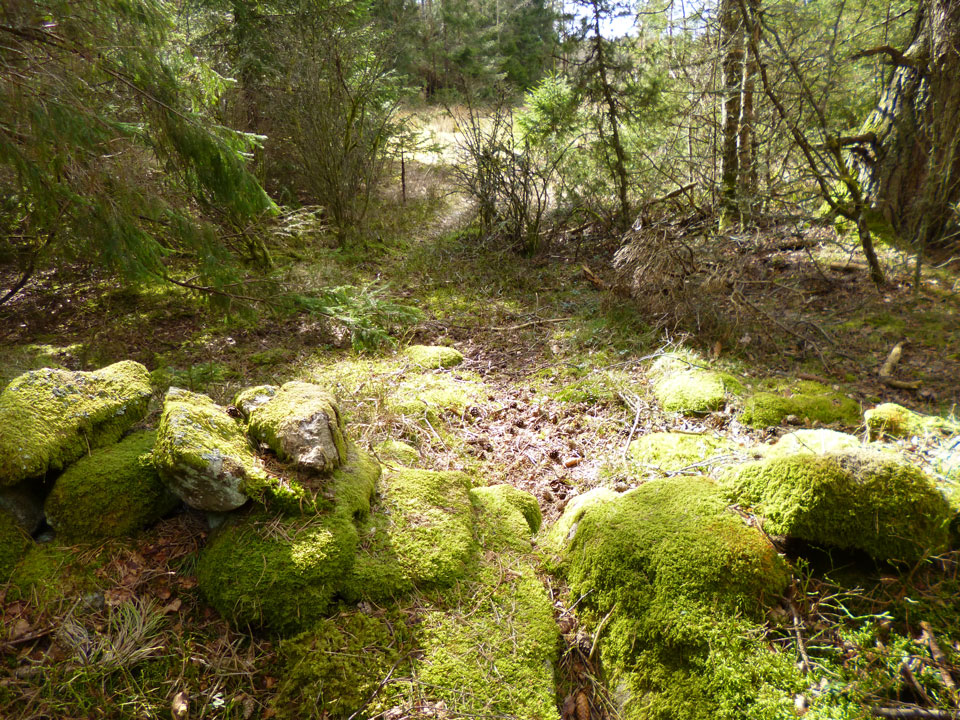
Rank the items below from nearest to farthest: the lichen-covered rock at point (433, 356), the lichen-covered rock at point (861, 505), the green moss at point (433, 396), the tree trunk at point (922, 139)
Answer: the lichen-covered rock at point (861, 505) → the green moss at point (433, 396) → the tree trunk at point (922, 139) → the lichen-covered rock at point (433, 356)

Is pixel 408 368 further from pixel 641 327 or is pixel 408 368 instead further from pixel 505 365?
pixel 641 327

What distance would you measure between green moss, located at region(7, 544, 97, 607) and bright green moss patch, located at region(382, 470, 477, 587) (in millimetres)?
1239

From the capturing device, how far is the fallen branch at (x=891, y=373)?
417 cm

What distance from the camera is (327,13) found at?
8.77 meters

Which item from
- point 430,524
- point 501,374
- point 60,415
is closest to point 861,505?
point 430,524

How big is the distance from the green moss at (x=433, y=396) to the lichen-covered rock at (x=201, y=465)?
7.35 ft

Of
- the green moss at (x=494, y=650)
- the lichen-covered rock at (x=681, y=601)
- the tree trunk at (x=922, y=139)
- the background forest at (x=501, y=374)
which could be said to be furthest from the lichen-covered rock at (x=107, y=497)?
the tree trunk at (x=922, y=139)

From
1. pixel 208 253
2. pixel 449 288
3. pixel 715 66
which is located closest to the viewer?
pixel 208 253

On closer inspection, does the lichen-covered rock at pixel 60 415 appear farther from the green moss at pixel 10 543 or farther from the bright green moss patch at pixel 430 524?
the bright green moss patch at pixel 430 524

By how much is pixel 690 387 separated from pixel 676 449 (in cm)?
109

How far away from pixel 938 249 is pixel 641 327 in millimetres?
4545

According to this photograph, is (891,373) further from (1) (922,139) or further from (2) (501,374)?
(1) (922,139)

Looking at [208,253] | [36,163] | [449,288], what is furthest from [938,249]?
[36,163]

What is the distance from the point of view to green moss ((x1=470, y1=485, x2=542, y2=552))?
99.8 inches
